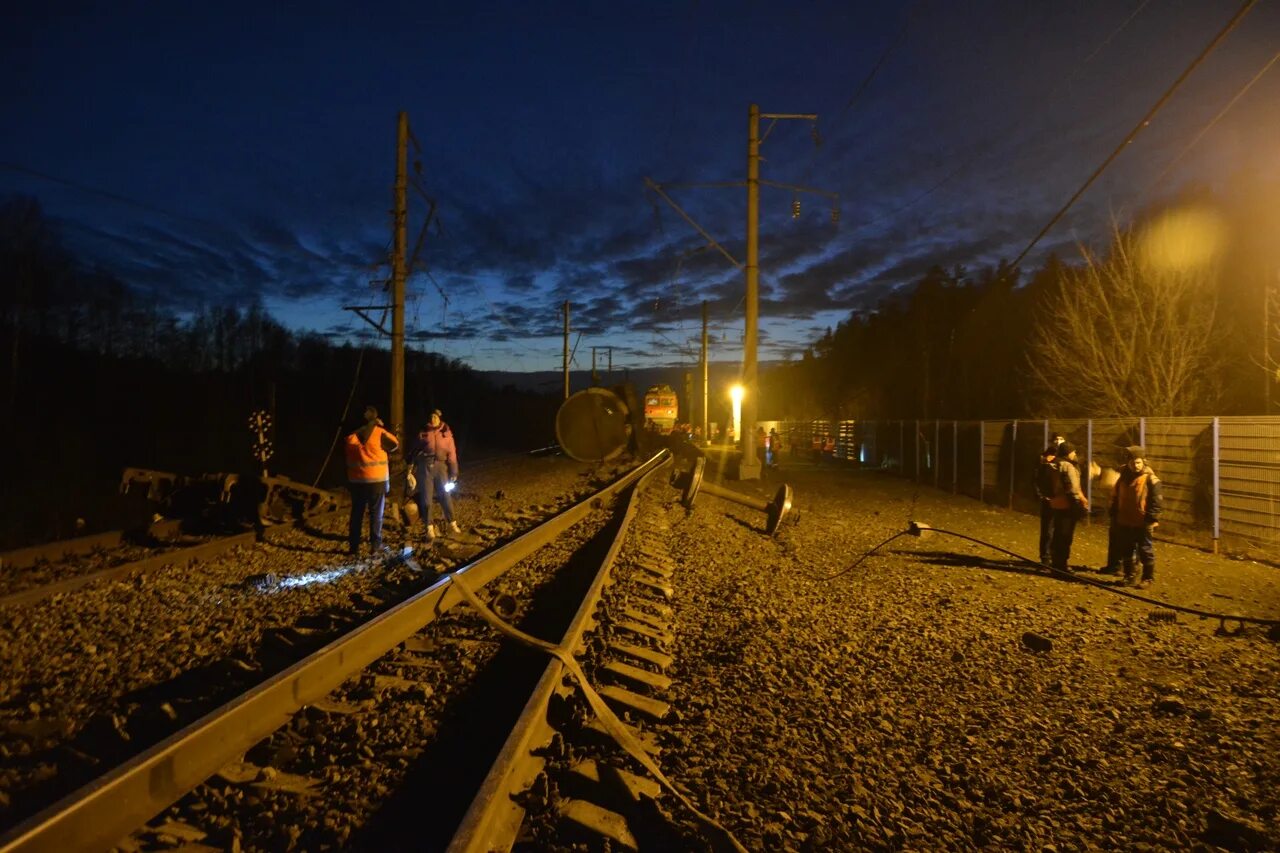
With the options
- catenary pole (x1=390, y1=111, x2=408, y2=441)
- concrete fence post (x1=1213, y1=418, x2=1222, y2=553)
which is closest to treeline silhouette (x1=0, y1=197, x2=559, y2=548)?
catenary pole (x1=390, y1=111, x2=408, y2=441)

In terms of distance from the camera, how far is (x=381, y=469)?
1030cm

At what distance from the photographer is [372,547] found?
10.7 m

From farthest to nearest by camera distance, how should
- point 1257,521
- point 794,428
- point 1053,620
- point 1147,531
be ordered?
1. point 794,428
2. point 1257,521
3. point 1147,531
4. point 1053,620

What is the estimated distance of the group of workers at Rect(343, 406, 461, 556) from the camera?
10.1 m

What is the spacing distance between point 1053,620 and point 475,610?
18.0ft

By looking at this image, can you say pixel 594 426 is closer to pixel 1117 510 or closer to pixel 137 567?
pixel 137 567

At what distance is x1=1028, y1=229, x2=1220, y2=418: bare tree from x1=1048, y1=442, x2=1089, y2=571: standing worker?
1374cm

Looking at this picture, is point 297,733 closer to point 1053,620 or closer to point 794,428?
point 1053,620

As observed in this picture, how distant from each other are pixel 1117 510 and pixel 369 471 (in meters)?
9.16

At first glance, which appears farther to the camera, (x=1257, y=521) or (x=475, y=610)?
(x=1257, y=521)

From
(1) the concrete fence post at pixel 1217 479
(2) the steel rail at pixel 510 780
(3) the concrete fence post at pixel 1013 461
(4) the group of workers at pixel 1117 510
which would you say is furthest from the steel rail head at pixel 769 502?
(2) the steel rail at pixel 510 780

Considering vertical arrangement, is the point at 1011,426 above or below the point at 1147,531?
above

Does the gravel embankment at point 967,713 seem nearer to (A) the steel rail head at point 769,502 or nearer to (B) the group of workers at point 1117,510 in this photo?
(B) the group of workers at point 1117,510

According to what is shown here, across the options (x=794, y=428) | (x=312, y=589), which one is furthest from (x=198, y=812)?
(x=794, y=428)
